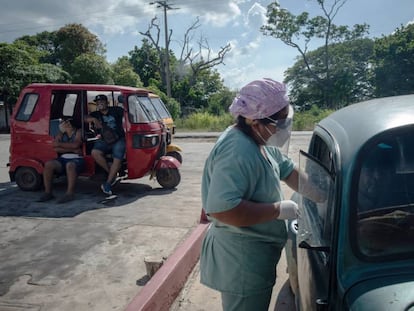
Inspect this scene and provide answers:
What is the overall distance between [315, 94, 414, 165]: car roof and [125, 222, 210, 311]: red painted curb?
195 centimetres

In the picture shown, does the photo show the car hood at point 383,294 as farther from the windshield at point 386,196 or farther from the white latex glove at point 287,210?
the white latex glove at point 287,210

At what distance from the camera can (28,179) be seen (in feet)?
24.7

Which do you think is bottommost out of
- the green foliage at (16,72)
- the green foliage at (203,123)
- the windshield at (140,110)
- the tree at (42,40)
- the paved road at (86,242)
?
the paved road at (86,242)

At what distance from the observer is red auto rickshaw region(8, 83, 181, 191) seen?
7.16 meters

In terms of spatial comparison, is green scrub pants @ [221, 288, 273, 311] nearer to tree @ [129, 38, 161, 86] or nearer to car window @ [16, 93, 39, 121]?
car window @ [16, 93, 39, 121]

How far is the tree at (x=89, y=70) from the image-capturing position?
3186 cm

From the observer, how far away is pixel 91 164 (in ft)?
23.9

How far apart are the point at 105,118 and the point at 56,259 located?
3.32m

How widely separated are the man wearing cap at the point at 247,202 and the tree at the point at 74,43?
131ft

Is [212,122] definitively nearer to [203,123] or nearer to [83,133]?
[203,123]

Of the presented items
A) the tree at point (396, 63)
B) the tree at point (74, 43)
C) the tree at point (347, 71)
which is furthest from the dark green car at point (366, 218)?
the tree at point (347, 71)

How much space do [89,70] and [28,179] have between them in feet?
84.8

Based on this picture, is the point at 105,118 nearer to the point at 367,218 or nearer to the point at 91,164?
the point at 91,164

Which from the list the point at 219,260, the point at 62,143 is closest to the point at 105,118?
the point at 62,143
